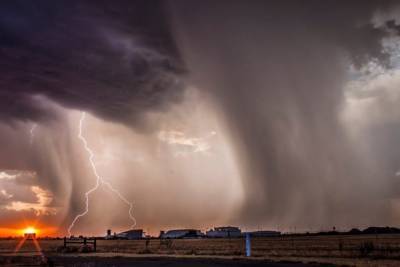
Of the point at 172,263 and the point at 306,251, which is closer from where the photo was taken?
the point at 172,263

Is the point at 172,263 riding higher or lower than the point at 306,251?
lower

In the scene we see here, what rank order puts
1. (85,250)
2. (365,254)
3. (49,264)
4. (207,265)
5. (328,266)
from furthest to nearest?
(85,250)
(365,254)
(49,264)
(207,265)
(328,266)

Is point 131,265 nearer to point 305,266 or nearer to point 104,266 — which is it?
point 104,266

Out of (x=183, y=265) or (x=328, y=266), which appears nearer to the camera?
(x=328, y=266)

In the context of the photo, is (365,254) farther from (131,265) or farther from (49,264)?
(49,264)

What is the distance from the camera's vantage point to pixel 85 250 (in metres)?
62.9

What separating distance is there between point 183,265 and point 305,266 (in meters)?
8.99

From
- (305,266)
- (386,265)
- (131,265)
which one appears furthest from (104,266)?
(386,265)

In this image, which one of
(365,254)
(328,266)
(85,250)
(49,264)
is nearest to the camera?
(328,266)

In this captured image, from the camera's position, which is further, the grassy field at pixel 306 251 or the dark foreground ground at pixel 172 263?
the grassy field at pixel 306 251

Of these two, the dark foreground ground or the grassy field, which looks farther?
the grassy field

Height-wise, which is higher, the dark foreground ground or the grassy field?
the grassy field

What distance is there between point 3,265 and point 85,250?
24.3 m

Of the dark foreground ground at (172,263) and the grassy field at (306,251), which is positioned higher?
the grassy field at (306,251)
